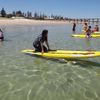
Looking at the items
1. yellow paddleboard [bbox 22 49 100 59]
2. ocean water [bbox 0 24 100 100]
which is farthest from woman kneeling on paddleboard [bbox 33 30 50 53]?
ocean water [bbox 0 24 100 100]

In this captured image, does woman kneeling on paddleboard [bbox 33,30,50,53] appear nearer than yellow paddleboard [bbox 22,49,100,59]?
No

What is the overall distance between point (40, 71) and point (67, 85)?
2432 millimetres

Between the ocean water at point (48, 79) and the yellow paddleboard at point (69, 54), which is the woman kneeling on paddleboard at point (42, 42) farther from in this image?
the ocean water at point (48, 79)

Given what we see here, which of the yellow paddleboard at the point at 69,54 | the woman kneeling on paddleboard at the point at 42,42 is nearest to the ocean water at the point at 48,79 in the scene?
the yellow paddleboard at the point at 69,54

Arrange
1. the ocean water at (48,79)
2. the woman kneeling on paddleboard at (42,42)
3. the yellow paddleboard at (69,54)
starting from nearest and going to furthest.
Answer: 1. the ocean water at (48,79)
2. the yellow paddleboard at (69,54)
3. the woman kneeling on paddleboard at (42,42)

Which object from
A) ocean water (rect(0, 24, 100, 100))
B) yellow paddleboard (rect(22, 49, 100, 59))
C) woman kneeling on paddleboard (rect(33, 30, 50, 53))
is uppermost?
woman kneeling on paddleboard (rect(33, 30, 50, 53))

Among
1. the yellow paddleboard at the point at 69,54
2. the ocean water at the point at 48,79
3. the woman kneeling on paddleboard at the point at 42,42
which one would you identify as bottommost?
the ocean water at the point at 48,79

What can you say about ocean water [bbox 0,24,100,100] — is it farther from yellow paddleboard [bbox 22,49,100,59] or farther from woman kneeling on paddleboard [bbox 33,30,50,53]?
woman kneeling on paddleboard [bbox 33,30,50,53]

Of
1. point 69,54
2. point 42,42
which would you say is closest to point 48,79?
point 69,54

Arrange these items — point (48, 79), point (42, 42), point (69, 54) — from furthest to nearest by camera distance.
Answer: point (42, 42), point (69, 54), point (48, 79)

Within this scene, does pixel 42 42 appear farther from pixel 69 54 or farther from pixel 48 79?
pixel 48 79

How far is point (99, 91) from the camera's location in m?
8.34

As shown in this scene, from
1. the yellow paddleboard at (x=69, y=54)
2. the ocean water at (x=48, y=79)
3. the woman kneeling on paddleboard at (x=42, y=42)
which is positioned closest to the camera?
the ocean water at (x=48, y=79)

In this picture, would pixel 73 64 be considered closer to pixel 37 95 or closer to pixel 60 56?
pixel 60 56
